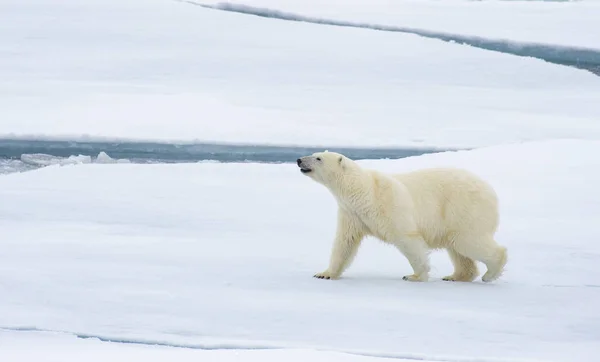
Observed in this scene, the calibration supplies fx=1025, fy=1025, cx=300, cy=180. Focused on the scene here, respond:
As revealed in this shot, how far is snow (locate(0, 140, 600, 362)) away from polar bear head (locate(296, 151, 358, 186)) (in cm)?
41

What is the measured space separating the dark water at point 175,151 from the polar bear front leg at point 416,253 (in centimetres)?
310

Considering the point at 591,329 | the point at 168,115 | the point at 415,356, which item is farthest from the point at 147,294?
the point at 168,115

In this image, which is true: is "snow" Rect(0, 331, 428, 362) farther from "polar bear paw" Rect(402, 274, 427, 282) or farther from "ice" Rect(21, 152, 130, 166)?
"ice" Rect(21, 152, 130, 166)

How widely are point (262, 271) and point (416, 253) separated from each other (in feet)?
2.08

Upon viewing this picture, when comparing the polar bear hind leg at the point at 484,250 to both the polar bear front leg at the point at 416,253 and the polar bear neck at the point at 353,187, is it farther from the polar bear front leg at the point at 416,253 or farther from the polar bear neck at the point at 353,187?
the polar bear neck at the point at 353,187

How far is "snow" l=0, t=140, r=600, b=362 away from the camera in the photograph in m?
3.34

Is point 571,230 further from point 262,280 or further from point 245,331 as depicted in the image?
point 245,331

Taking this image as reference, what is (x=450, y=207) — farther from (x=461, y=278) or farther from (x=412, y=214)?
(x=461, y=278)

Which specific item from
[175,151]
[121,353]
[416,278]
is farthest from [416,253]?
[175,151]

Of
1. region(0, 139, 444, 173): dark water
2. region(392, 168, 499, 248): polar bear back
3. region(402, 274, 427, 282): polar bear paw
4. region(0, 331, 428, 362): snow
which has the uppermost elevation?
region(0, 139, 444, 173): dark water

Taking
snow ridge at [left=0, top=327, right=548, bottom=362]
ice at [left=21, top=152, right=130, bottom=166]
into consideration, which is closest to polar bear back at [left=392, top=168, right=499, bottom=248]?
snow ridge at [left=0, top=327, right=548, bottom=362]

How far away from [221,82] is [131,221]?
13.2 ft

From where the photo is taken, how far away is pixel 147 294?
378 cm

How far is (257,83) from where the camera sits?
9008 millimetres
